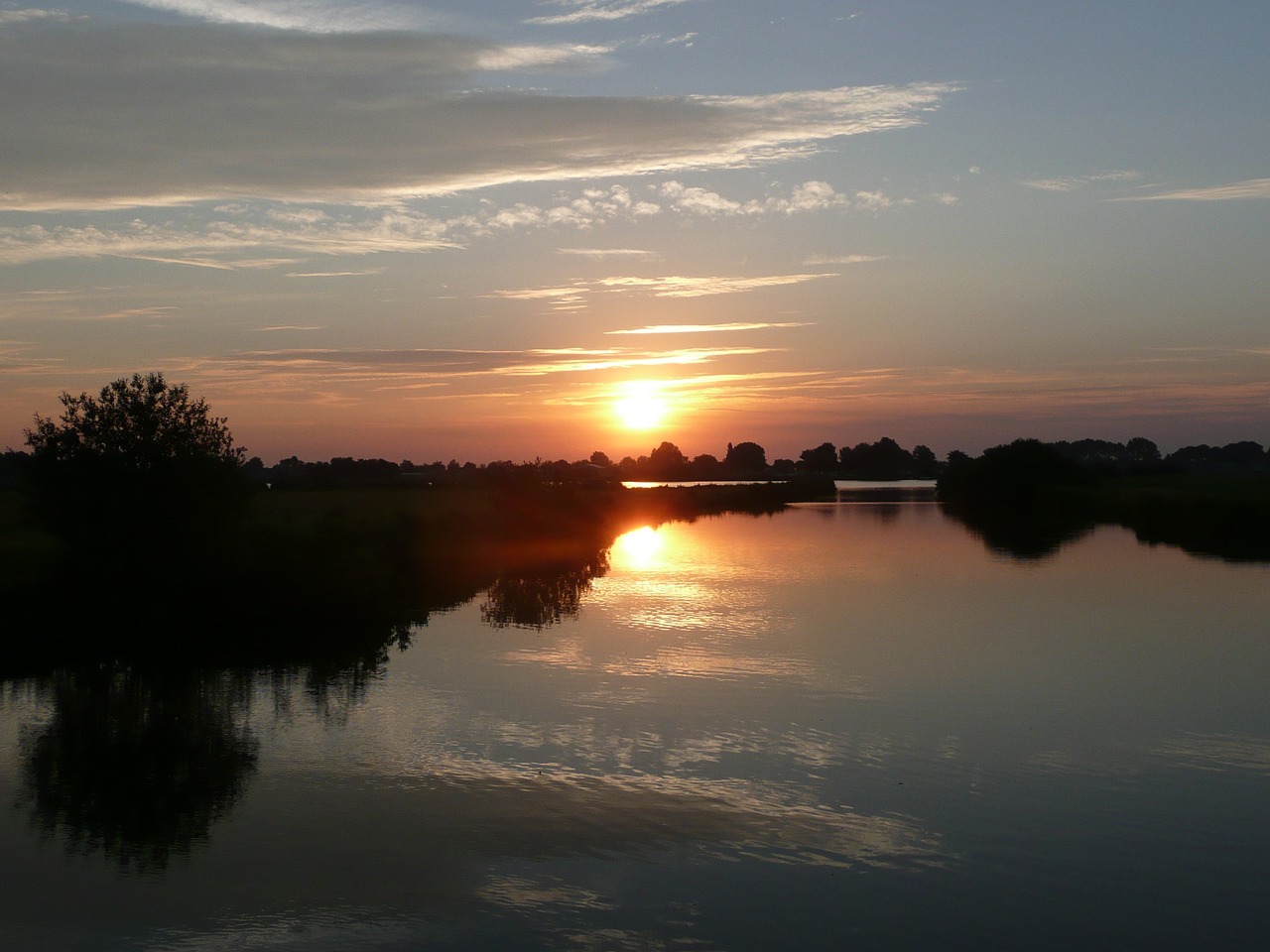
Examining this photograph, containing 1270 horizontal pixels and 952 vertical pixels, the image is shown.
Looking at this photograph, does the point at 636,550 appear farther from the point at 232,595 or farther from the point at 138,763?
the point at 138,763

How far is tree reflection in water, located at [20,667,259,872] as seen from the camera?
1219cm

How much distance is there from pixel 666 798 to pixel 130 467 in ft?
54.0

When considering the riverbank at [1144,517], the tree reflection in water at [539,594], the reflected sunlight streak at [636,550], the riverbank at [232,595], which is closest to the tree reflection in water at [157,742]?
the riverbank at [232,595]

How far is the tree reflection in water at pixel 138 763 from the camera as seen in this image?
12.2 meters

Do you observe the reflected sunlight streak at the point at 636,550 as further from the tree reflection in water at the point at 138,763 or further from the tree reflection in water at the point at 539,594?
the tree reflection in water at the point at 138,763

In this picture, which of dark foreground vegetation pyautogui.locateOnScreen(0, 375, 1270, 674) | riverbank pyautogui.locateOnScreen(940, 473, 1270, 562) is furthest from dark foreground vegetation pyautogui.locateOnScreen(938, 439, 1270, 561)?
dark foreground vegetation pyautogui.locateOnScreen(0, 375, 1270, 674)

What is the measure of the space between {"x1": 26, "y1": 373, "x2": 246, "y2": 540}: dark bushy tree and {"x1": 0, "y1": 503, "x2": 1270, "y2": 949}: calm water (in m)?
5.21

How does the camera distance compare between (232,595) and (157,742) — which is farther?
(232,595)

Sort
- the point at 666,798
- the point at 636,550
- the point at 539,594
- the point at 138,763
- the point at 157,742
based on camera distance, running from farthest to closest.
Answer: the point at 636,550 < the point at 539,594 < the point at 157,742 < the point at 138,763 < the point at 666,798

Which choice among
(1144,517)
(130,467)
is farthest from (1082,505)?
(130,467)

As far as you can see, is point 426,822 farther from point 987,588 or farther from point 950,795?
point 987,588

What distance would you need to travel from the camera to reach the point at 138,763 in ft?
49.1

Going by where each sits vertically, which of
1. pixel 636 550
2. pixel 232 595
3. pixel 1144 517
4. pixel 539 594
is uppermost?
pixel 1144 517

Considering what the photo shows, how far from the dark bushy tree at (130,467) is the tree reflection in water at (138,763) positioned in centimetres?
457
